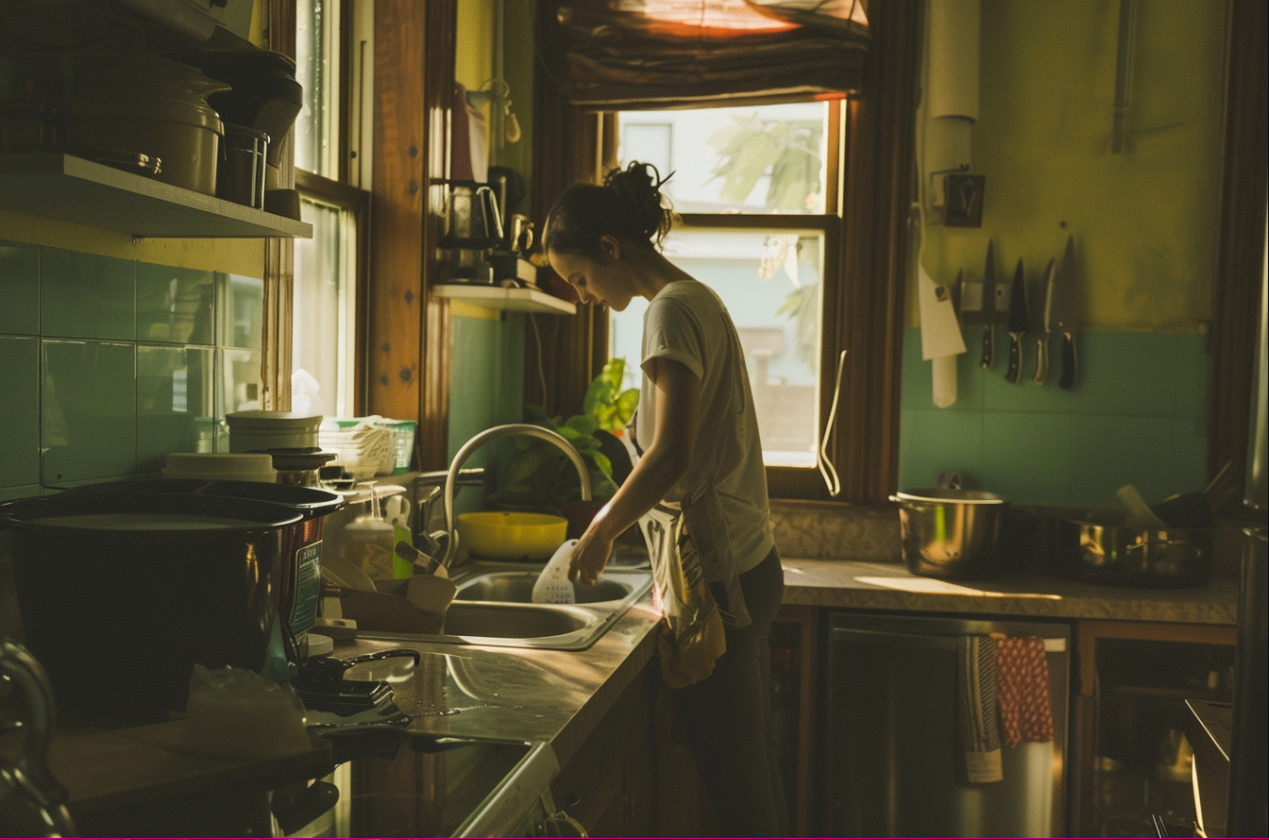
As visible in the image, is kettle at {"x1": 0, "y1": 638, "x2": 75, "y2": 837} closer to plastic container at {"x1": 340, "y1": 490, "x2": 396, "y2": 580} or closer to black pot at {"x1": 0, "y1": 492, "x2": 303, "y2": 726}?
black pot at {"x1": 0, "y1": 492, "x2": 303, "y2": 726}

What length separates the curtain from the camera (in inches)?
116

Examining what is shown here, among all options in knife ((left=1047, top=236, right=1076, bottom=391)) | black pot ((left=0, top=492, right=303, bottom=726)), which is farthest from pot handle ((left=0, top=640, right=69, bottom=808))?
knife ((left=1047, top=236, right=1076, bottom=391))

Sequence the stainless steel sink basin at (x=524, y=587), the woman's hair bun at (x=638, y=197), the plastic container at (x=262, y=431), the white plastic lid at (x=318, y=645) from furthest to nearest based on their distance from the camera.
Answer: the stainless steel sink basin at (x=524, y=587) < the woman's hair bun at (x=638, y=197) < the plastic container at (x=262, y=431) < the white plastic lid at (x=318, y=645)

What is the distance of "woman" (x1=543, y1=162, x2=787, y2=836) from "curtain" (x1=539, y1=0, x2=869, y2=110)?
1.20 metres

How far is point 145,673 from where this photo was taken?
1.05m

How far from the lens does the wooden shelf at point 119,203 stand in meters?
1.02

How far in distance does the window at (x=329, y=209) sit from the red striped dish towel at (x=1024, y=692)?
1650mm

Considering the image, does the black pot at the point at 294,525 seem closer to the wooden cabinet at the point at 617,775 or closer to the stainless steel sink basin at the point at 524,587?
the wooden cabinet at the point at 617,775

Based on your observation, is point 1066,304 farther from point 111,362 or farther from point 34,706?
point 34,706

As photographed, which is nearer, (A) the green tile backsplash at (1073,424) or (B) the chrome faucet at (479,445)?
(B) the chrome faucet at (479,445)

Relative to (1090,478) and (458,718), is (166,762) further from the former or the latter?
(1090,478)

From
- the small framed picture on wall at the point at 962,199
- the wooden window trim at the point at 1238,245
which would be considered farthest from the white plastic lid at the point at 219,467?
the wooden window trim at the point at 1238,245

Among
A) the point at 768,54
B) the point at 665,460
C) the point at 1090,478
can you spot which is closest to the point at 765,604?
the point at 665,460

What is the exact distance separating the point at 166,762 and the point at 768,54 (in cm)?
258
